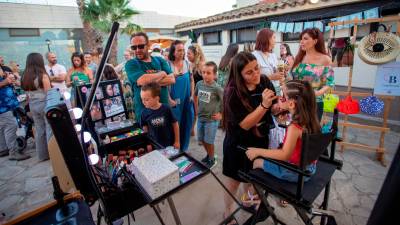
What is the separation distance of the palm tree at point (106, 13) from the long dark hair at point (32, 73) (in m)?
6.92

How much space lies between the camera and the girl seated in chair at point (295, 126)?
1.50 meters

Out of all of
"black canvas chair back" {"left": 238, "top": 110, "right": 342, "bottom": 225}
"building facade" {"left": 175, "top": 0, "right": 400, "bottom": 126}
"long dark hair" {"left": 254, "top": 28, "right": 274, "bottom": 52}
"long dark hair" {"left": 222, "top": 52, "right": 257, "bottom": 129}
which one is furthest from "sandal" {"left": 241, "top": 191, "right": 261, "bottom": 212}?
"building facade" {"left": 175, "top": 0, "right": 400, "bottom": 126}

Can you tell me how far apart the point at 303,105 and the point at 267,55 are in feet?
5.49

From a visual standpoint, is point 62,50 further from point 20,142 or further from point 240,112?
point 240,112

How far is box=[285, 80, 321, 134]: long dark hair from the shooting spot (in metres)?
1.52

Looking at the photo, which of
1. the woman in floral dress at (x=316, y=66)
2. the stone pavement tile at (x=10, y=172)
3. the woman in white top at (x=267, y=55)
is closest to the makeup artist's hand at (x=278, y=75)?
the woman in white top at (x=267, y=55)

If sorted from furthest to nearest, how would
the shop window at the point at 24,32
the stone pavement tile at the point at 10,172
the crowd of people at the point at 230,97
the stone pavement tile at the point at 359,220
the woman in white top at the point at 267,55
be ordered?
1. the shop window at the point at 24,32
2. the stone pavement tile at the point at 10,172
3. the woman in white top at the point at 267,55
4. the stone pavement tile at the point at 359,220
5. the crowd of people at the point at 230,97

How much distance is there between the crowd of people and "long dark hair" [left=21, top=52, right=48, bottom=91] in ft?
0.04

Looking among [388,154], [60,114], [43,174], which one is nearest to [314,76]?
[388,154]

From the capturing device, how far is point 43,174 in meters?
3.45

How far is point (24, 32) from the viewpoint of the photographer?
39.8 ft

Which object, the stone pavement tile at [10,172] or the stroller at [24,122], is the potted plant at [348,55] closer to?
the stone pavement tile at [10,172]

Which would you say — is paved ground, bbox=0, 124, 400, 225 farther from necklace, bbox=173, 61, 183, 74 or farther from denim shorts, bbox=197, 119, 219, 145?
necklace, bbox=173, 61, 183, 74

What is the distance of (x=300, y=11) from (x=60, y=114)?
7.03 meters
